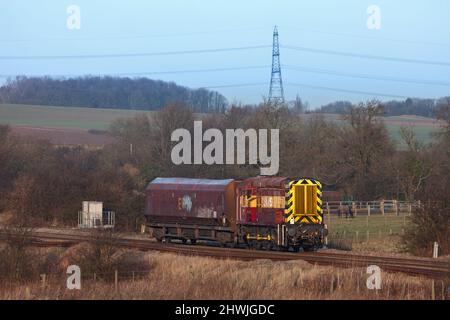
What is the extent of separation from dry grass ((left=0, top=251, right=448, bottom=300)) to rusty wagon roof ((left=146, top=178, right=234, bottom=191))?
433 inches

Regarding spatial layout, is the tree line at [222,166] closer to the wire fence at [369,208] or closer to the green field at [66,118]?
the wire fence at [369,208]

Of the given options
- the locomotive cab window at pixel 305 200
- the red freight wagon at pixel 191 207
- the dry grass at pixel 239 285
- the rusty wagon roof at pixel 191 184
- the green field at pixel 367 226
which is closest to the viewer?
the dry grass at pixel 239 285

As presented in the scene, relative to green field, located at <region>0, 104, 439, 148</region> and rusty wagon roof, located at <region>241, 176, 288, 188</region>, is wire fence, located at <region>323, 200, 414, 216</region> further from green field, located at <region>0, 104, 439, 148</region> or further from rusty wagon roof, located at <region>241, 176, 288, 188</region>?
green field, located at <region>0, 104, 439, 148</region>

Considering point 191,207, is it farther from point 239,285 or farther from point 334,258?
point 239,285

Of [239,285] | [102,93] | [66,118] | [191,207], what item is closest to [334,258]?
[239,285]

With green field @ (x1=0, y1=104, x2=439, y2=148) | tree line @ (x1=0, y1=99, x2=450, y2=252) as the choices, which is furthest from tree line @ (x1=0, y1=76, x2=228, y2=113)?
tree line @ (x1=0, y1=99, x2=450, y2=252)

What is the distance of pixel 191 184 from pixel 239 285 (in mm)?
19539

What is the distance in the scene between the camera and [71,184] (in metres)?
61.0

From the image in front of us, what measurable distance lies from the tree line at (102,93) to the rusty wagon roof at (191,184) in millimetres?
95077

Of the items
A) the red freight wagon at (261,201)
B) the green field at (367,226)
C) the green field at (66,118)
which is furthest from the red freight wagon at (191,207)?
the green field at (66,118)

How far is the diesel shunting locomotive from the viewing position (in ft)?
122

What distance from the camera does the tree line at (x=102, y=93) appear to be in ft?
475

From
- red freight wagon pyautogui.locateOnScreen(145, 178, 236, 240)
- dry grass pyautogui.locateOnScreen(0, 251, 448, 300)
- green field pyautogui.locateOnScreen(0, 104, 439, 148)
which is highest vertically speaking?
green field pyautogui.locateOnScreen(0, 104, 439, 148)
